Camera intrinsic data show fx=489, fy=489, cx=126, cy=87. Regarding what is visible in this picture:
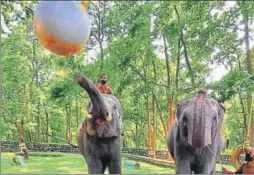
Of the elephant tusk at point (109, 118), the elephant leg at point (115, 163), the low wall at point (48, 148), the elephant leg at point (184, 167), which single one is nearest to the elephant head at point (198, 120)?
the elephant leg at point (184, 167)

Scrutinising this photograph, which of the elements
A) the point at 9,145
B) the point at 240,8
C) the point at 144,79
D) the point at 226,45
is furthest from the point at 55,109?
the point at 240,8

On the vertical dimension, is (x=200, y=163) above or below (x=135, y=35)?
below

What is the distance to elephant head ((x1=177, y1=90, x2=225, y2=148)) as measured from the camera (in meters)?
3.21

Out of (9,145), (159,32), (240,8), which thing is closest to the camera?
(240,8)

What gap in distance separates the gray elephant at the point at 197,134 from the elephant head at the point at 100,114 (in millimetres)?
476

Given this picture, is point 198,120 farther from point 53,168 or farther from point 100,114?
point 53,168

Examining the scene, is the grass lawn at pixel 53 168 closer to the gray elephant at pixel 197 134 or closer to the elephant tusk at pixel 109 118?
the gray elephant at pixel 197 134

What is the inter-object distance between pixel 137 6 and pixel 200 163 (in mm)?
9197

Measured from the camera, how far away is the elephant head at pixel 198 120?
321cm

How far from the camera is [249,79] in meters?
9.27

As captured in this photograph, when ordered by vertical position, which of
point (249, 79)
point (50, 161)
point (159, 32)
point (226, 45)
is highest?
point (159, 32)

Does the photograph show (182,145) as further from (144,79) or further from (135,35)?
(144,79)

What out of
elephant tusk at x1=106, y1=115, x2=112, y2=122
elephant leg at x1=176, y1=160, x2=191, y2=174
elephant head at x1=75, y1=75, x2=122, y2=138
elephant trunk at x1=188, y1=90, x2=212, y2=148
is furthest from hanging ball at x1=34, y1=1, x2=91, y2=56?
elephant leg at x1=176, y1=160, x2=191, y2=174

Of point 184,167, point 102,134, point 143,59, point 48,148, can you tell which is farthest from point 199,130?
point 48,148
